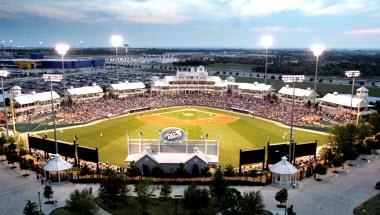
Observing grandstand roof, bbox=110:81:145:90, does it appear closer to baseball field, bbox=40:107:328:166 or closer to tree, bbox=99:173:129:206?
baseball field, bbox=40:107:328:166

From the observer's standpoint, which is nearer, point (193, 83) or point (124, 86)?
point (124, 86)

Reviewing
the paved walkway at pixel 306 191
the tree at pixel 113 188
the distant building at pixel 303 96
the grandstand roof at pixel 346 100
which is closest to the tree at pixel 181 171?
the paved walkway at pixel 306 191

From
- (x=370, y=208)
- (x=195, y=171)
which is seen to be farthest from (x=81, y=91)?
(x=370, y=208)

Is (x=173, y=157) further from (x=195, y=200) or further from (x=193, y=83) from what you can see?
(x=193, y=83)

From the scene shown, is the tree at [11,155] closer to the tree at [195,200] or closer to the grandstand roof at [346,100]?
the tree at [195,200]

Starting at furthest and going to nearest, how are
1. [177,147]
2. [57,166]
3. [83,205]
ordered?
1. [177,147]
2. [57,166]
3. [83,205]

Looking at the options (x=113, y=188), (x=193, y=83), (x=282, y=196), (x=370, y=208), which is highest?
(x=193, y=83)

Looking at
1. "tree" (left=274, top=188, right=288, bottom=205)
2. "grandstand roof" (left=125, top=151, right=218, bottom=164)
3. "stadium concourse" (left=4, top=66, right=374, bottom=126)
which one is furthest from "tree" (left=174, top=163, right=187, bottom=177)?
"stadium concourse" (left=4, top=66, right=374, bottom=126)
